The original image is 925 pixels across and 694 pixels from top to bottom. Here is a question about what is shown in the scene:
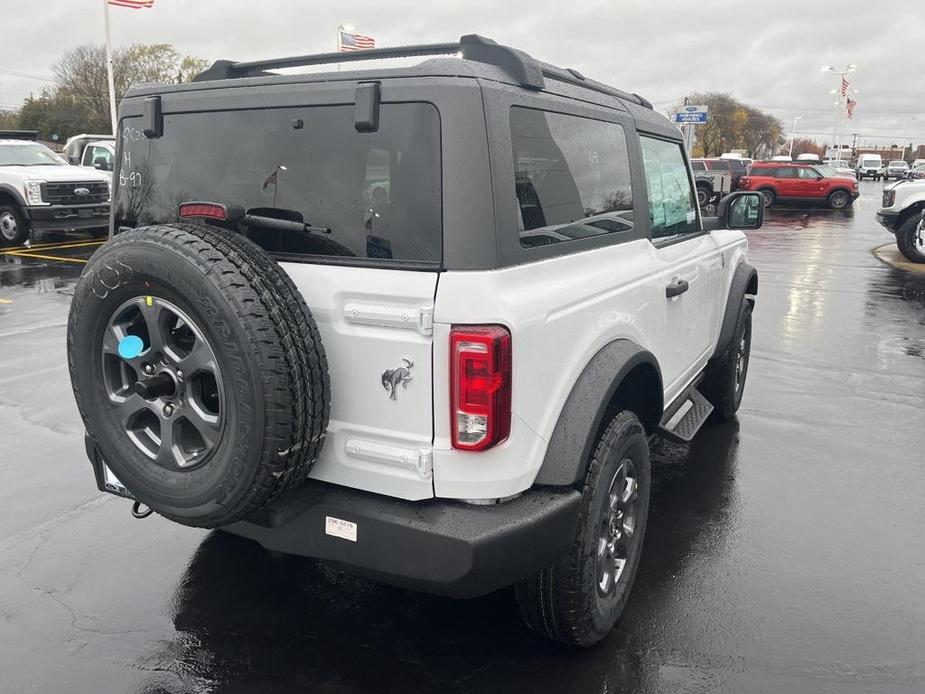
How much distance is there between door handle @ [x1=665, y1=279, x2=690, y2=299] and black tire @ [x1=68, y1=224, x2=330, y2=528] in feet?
5.96

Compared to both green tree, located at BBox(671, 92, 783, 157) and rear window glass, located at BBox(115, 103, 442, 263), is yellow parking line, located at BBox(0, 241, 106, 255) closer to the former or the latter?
rear window glass, located at BBox(115, 103, 442, 263)

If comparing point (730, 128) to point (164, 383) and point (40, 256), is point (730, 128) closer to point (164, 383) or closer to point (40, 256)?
point (40, 256)

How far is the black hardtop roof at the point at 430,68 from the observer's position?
7.55 ft

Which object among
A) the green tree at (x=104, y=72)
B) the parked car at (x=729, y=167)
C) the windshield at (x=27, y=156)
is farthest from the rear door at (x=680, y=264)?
the green tree at (x=104, y=72)

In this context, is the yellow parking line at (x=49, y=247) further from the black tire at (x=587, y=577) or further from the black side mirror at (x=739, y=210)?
the black tire at (x=587, y=577)

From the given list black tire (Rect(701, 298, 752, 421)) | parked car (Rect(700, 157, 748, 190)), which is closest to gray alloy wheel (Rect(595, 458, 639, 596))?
black tire (Rect(701, 298, 752, 421))

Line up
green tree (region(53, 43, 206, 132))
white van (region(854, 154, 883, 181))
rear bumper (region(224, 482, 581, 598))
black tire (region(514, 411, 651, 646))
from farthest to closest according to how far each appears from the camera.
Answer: white van (region(854, 154, 883, 181)) → green tree (region(53, 43, 206, 132)) → black tire (region(514, 411, 651, 646)) → rear bumper (region(224, 482, 581, 598))

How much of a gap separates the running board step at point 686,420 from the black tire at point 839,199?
87.5ft

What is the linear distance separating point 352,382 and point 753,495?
2824 millimetres

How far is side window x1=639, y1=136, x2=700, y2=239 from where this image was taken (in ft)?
11.8

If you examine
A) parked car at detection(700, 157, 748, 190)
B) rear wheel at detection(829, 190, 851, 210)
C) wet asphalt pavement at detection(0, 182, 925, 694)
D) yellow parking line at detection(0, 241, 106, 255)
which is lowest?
wet asphalt pavement at detection(0, 182, 925, 694)

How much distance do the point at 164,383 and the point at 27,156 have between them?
1483 cm

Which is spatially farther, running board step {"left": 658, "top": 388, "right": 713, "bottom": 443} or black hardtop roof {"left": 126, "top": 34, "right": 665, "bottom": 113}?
running board step {"left": 658, "top": 388, "right": 713, "bottom": 443}

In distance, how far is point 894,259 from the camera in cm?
1441
